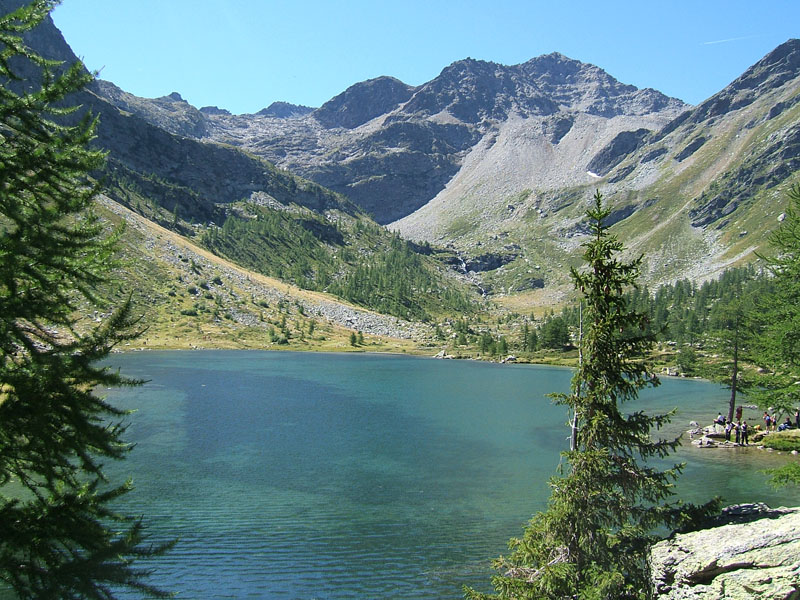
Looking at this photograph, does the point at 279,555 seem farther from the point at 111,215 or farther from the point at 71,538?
the point at 111,215

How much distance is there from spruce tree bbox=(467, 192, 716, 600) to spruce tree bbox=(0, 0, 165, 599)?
10.9 metres

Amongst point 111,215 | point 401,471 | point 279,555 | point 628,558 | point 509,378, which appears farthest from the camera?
point 111,215

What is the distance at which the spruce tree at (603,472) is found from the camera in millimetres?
14672

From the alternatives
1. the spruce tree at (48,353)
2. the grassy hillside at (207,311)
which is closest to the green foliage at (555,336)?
the grassy hillside at (207,311)

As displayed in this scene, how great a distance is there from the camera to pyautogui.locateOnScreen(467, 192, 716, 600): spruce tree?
1467 cm

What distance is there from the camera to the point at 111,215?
18050cm

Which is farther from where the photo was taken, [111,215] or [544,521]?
[111,215]

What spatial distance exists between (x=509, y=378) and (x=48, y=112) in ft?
357

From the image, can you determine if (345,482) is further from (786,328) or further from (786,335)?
(786,328)

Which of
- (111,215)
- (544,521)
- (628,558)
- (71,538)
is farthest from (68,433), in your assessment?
(111,215)

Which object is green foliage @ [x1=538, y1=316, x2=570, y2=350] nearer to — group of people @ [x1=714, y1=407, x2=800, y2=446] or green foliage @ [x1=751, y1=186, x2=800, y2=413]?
group of people @ [x1=714, y1=407, x2=800, y2=446]

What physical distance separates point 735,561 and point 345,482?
2840cm

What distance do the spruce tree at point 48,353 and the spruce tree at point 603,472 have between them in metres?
10.9

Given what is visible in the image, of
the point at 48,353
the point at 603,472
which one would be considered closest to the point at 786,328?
the point at 603,472
